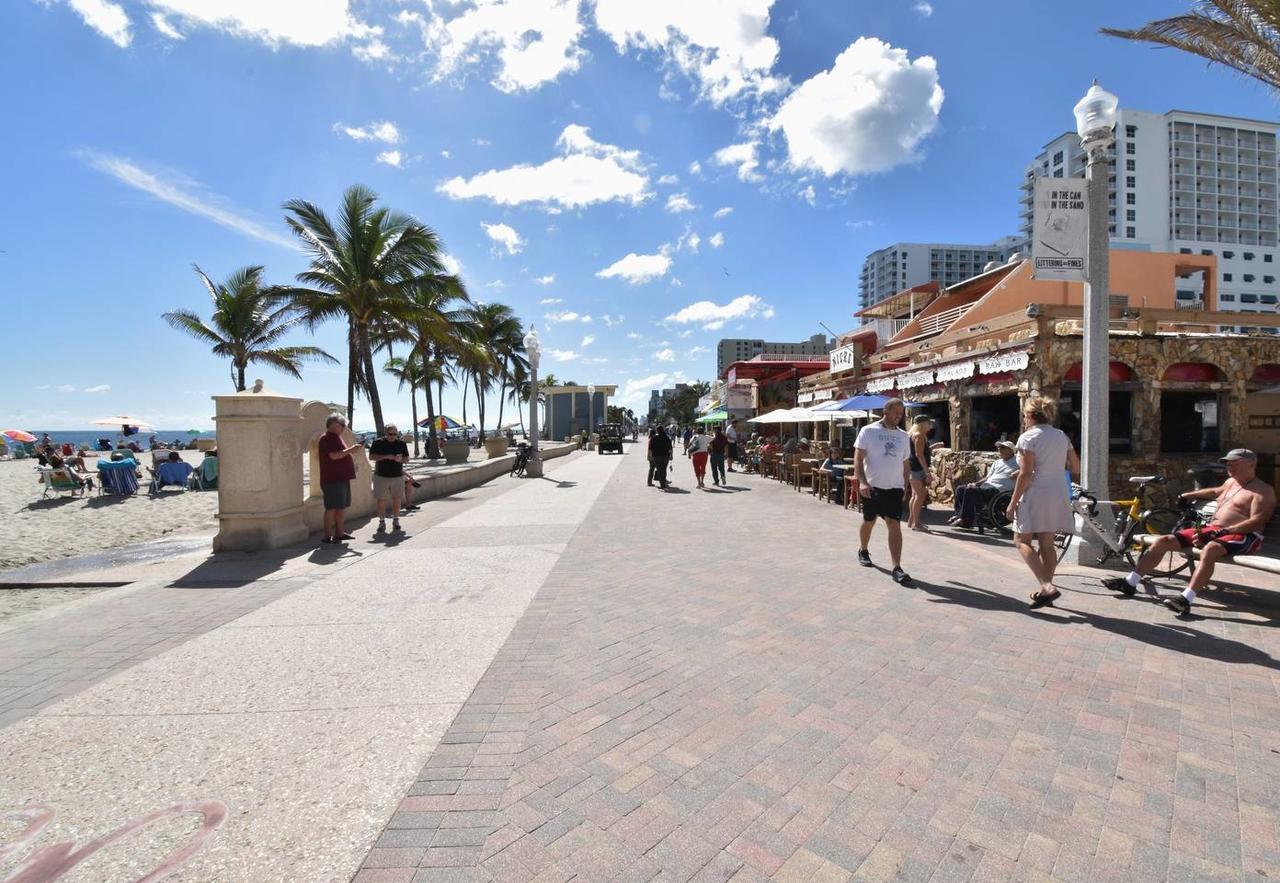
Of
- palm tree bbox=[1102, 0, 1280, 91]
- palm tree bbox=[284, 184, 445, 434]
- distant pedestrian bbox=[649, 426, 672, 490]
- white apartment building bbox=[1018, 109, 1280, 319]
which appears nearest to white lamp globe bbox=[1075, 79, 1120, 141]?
palm tree bbox=[1102, 0, 1280, 91]

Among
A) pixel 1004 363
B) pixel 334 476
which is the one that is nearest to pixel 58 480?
pixel 334 476

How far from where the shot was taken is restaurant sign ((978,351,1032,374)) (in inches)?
396

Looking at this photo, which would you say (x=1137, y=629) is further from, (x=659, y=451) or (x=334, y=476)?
(x=659, y=451)

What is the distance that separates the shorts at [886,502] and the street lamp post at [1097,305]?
2.33m

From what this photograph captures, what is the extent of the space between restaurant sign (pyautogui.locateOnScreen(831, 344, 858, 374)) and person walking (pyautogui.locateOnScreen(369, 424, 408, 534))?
504 inches

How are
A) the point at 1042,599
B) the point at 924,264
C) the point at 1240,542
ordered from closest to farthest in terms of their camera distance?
the point at 1240,542
the point at 1042,599
the point at 924,264

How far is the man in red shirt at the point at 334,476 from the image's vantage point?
7.74 metres

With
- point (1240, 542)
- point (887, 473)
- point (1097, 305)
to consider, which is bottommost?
point (1240, 542)

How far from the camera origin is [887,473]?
567 cm

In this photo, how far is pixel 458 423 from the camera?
2260 inches

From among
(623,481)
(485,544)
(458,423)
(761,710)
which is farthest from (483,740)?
(458,423)

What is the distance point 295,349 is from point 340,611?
2725cm

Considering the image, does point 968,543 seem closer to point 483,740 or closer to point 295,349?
point 483,740

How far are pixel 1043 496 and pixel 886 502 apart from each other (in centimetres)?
126
